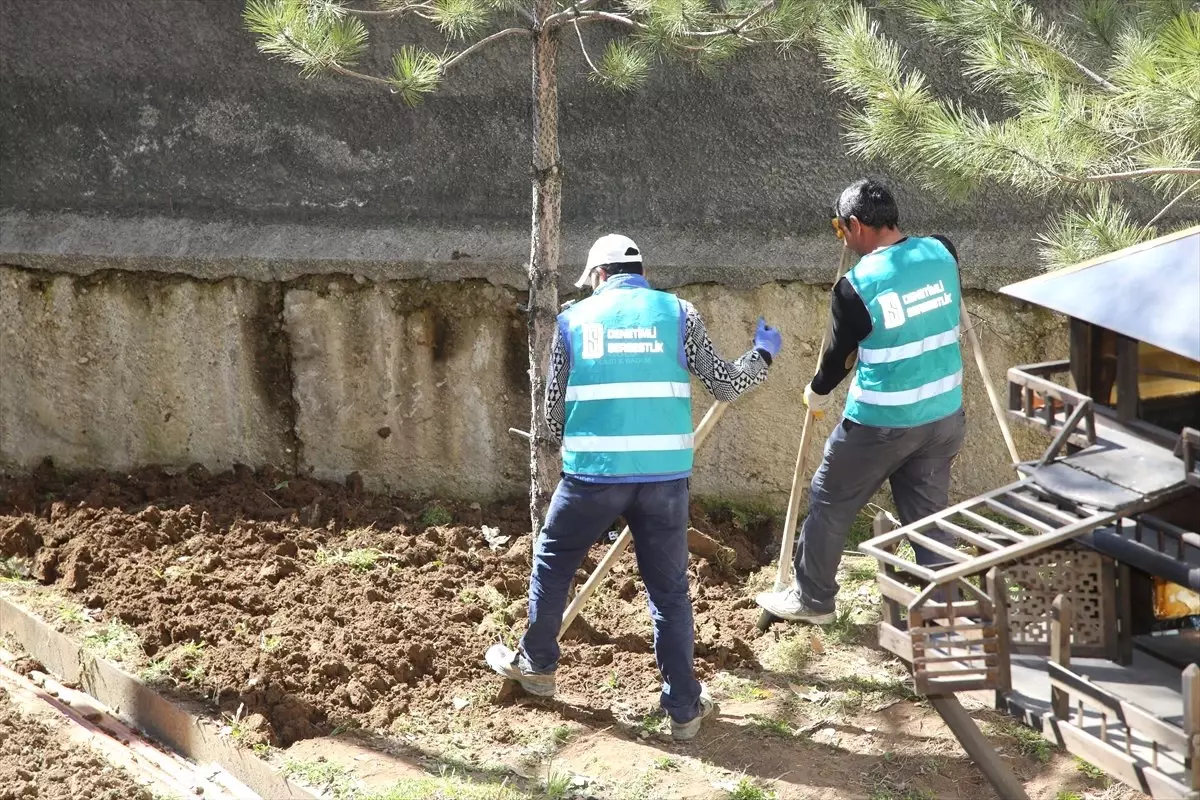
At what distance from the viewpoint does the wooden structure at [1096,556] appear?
3533 mm

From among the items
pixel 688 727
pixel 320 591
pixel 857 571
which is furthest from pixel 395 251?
pixel 688 727

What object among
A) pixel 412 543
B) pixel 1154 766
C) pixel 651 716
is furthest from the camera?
pixel 412 543

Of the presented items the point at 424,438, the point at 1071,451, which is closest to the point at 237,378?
the point at 424,438

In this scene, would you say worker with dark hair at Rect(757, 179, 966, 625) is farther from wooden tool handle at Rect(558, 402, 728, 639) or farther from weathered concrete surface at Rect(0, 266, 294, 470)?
weathered concrete surface at Rect(0, 266, 294, 470)

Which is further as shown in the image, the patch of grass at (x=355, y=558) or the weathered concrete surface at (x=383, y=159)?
the weathered concrete surface at (x=383, y=159)

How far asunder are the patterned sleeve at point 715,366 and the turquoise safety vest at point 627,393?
0.07 m

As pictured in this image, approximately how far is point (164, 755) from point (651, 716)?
1.93m

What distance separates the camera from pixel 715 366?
470 cm

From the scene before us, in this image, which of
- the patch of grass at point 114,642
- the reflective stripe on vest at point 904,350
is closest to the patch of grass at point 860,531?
the reflective stripe on vest at point 904,350

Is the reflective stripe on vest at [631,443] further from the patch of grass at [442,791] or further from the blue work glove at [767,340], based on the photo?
the patch of grass at [442,791]

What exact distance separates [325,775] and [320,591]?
1370 mm

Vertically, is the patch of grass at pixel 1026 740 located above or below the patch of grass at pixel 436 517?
below

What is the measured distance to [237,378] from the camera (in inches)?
282

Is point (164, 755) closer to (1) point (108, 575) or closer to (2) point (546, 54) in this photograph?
(1) point (108, 575)
